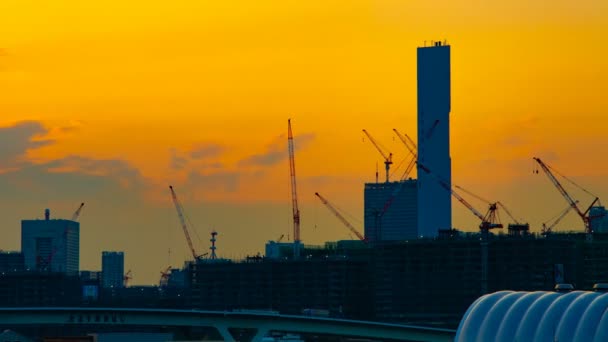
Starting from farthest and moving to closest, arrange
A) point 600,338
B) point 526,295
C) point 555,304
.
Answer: point 526,295 < point 555,304 < point 600,338

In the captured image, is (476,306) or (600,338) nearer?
(600,338)

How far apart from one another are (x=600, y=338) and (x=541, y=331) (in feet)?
29.1

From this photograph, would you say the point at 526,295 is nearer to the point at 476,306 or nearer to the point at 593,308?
the point at 476,306

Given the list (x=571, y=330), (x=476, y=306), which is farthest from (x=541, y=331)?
(x=476, y=306)

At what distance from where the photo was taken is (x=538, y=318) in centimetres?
14412

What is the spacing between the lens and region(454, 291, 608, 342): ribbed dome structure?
5349 inches

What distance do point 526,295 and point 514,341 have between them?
9.02 m

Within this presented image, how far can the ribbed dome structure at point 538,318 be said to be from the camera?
135875 mm

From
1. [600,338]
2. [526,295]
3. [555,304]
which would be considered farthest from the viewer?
[526,295]

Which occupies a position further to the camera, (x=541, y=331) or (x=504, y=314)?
(x=504, y=314)

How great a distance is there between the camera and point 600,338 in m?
133

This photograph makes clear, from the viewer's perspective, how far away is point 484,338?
150m

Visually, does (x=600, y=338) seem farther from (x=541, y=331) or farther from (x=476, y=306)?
(x=476, y=306)

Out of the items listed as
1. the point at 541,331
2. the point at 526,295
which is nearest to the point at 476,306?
the point at 526,295
